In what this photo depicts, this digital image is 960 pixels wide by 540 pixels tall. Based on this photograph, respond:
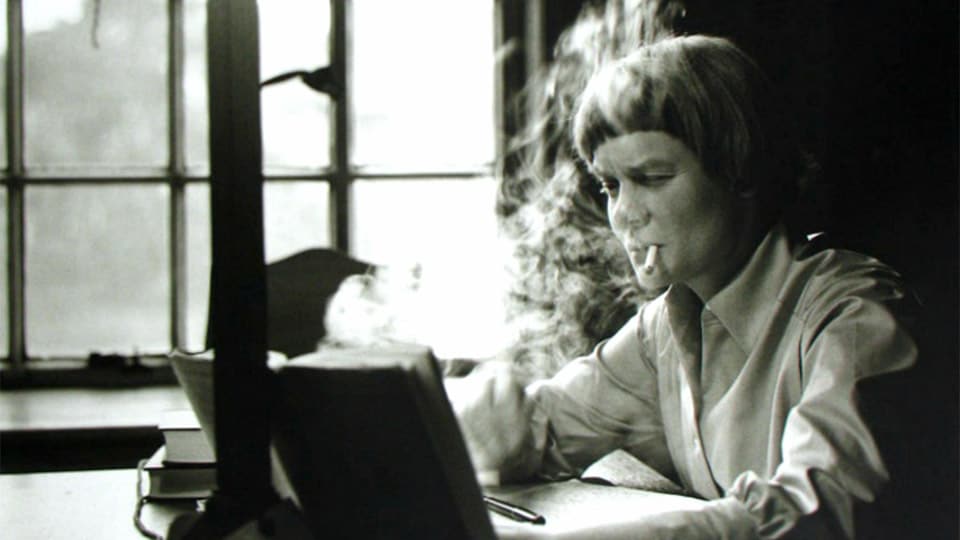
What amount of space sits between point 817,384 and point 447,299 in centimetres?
56

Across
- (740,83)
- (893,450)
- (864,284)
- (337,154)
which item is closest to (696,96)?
(740,83)

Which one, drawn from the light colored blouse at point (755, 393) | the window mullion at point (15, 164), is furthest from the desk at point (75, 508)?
the window mullion at point (15, 164)

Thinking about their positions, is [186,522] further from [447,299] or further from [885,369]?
[447,299]

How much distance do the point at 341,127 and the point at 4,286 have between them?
684 millimetres

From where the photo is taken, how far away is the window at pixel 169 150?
1.83 m

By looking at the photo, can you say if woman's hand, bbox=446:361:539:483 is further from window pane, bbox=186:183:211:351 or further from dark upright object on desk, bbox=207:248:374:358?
window pane, bbox=186:183:211:351

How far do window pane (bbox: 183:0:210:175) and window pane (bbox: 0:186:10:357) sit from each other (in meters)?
0.35

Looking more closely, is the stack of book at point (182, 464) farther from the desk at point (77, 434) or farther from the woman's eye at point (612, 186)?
the desk at point (77, 434)

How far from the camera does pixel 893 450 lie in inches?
25.9

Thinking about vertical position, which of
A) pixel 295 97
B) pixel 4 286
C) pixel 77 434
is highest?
pixel 295 97

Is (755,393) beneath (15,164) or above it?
beneath

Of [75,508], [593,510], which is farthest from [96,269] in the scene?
[593,510]

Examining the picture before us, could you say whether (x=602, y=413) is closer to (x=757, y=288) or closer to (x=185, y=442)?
(x=757, y=288)

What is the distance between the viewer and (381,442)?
0.51 metres
